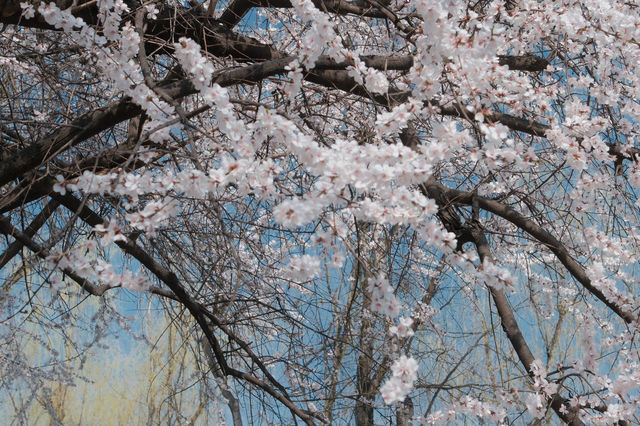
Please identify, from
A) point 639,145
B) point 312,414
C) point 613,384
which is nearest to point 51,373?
point 312,414

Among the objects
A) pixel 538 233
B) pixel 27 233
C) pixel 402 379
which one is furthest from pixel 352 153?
pixel 27 233

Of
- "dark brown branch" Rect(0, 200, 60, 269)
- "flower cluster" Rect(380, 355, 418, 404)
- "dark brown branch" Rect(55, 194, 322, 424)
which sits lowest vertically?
"flower cluster" Rect(380, 355, 418, 404)

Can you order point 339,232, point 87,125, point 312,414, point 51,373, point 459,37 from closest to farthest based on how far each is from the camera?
point 339,232 → point 459,37 → point 87,125 → point 312,414 → point 51,373

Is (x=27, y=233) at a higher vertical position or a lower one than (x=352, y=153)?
higher

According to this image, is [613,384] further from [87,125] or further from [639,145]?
[87,125]

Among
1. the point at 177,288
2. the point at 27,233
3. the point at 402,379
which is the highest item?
the point at 27,233

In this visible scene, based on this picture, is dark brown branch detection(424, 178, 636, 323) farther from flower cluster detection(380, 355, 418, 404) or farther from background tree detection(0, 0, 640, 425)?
flower cluster detection(380, 355, 418, 404)

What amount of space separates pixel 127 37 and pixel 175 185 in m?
0.79

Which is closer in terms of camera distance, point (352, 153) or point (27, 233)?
point (352, 153)

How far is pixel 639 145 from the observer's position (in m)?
3.51

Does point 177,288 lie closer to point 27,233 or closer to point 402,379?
point 27,233

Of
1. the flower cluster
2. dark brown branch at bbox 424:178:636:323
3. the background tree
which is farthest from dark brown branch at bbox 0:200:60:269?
the flower cluster

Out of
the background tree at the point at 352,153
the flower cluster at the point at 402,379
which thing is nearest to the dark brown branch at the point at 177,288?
the background tree at the point at 352,153

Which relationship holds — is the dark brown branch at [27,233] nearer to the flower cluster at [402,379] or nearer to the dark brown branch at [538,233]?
the dark brown branch at [538,233]
